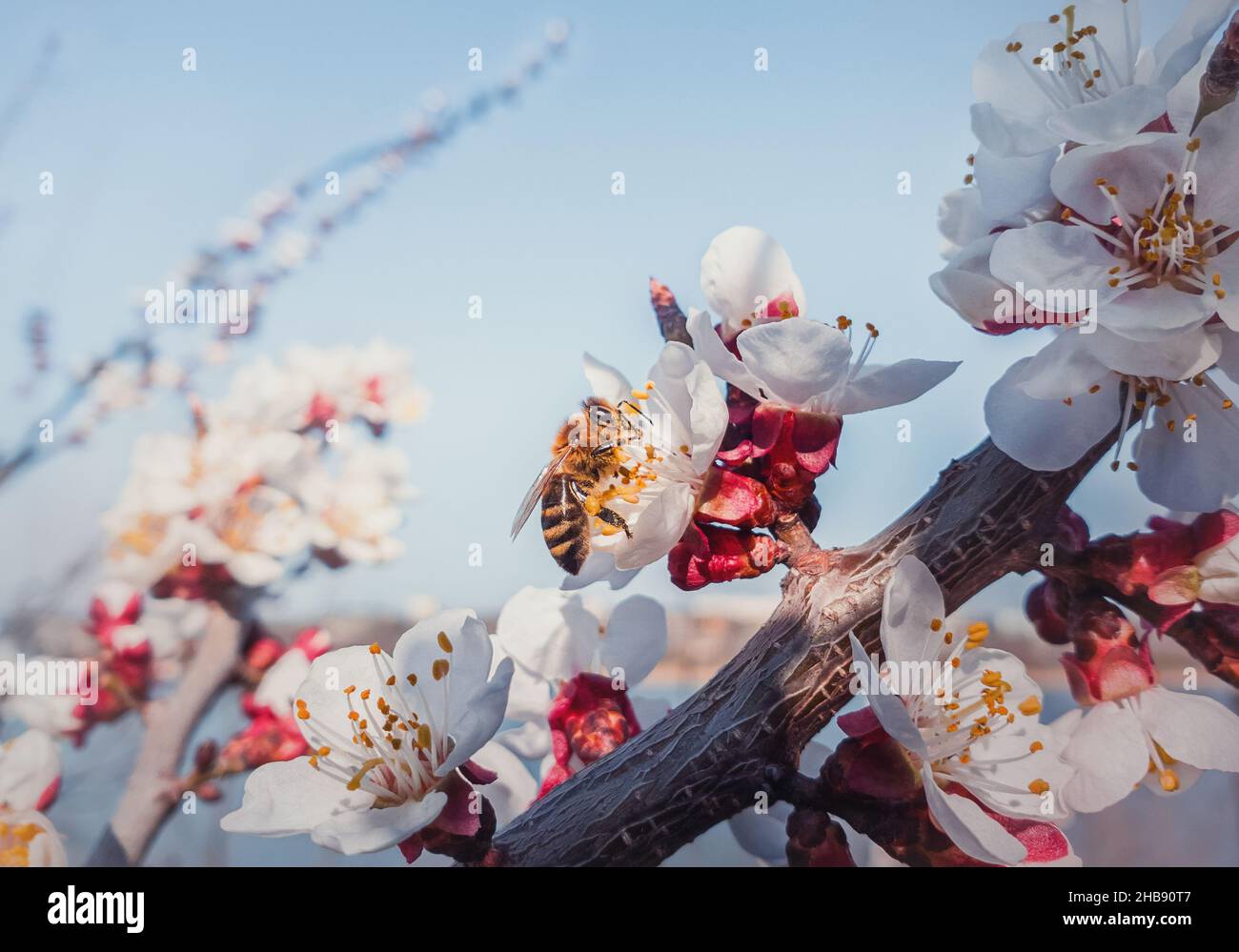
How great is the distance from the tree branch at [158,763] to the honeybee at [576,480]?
1.89ft

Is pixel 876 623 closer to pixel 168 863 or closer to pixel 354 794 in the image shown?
pixel 354 794

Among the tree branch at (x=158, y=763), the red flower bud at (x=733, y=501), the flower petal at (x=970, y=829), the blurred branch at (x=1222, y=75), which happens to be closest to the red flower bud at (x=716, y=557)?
the red flower bud at (x=733, y=501)

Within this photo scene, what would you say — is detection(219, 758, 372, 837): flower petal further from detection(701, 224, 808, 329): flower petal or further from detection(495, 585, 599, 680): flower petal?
detection(701, 224, 808, 329): flower petal

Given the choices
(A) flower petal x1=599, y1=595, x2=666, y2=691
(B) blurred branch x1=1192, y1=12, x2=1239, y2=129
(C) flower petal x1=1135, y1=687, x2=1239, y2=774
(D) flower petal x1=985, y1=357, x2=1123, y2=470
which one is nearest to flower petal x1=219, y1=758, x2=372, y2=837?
(A) flower petal x1=599, y1=595, x2=666, y2=691

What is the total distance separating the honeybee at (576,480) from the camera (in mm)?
1021

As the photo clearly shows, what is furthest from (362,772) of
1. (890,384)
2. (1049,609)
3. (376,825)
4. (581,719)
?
(1049,609)

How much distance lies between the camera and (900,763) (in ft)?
2.54

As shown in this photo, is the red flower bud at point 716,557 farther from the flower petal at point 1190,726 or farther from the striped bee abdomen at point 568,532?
the flower petal at point 1190,726

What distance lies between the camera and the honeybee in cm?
102

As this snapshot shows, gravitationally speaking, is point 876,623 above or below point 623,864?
above

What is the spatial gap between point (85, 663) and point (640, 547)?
0.99 metres

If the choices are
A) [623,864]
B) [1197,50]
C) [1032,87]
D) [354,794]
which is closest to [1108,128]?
[1197,50]

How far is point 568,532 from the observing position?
3.36 ft
